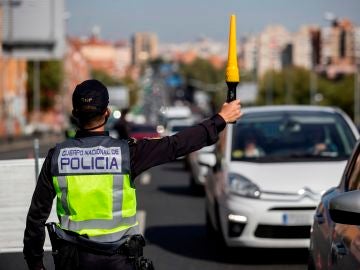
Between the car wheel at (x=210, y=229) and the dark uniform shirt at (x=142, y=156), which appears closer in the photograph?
the dark uniform shirt at (x=142, y=156)

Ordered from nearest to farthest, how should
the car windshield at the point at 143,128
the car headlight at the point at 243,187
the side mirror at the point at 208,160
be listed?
1. the car headlight at the point at 243,187
2. the side mirror at the point at 208,160
3. the car windshield at the point at 143,128

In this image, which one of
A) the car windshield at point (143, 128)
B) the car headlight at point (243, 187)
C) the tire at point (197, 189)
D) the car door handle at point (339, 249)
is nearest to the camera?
the car door handle at point (339, 249)

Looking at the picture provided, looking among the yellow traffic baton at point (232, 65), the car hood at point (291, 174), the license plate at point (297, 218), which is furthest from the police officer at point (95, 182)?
the car hood at point (291, 174)

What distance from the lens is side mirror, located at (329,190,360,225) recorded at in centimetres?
477

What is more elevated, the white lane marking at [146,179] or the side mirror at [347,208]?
the side mirror at [347,208]

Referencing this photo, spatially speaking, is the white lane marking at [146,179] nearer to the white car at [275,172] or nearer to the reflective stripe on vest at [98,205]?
the white car at [275,172]

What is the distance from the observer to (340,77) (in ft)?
496

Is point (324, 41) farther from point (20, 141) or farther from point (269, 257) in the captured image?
point (269, 257)

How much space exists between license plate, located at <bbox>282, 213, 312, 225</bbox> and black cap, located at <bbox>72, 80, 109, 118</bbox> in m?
5.92

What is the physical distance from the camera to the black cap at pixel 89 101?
496cm

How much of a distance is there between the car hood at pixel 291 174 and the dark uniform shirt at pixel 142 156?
5820 mm

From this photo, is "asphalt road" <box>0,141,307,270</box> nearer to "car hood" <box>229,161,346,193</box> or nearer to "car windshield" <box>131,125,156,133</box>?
"car hood" <box>229,161,346,193</box>

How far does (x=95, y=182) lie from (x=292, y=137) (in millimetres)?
7533

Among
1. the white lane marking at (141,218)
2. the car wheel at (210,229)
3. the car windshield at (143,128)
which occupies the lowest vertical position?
the car windshield at (143,128)
